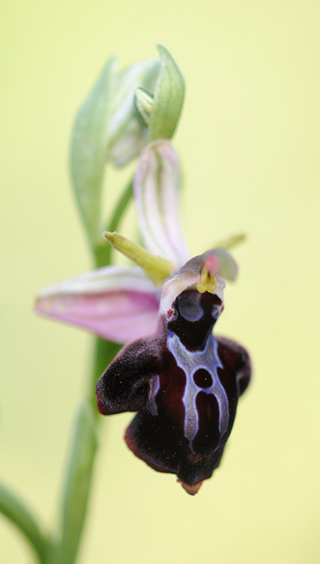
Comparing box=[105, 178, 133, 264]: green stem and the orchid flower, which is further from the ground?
box=[105, 178, 133, 264]: green stem

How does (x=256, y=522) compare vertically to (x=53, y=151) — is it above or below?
below

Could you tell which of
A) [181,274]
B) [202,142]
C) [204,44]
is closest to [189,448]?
[181,274]

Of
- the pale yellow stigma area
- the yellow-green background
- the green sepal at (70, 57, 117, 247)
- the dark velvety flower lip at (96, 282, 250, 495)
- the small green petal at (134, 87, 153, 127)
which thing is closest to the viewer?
the dark velvety flower lip at (96, 282, 250, 495)

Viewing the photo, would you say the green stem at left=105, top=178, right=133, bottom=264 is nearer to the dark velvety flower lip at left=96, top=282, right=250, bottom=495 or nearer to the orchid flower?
the orchid flower

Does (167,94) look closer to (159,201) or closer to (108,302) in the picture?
(159,201)

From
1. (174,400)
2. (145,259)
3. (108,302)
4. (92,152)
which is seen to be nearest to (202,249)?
(92,152)

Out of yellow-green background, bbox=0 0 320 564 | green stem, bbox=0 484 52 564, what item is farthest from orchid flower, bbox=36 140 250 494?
yellow-green background, bbox=0 0 320 564

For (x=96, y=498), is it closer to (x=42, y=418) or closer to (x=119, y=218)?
(x=42, y=418)

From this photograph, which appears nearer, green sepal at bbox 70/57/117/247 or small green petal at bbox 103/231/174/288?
small green petal at bbox 103/231/174/288
